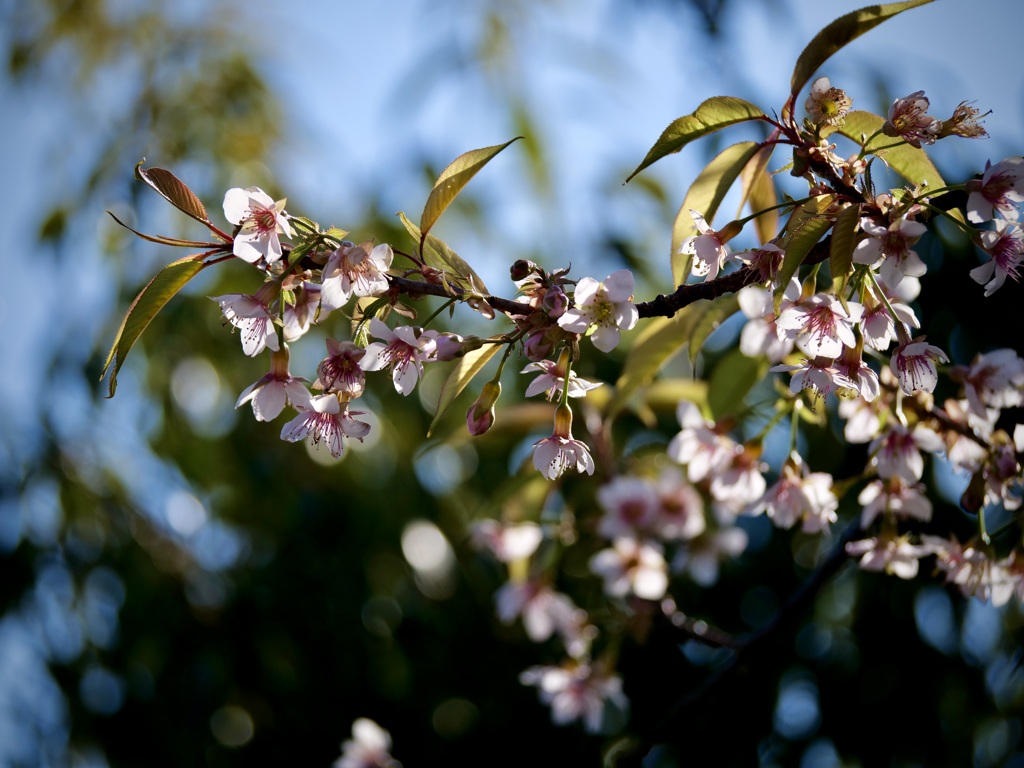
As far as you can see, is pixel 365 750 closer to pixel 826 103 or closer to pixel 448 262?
pixel 448 262

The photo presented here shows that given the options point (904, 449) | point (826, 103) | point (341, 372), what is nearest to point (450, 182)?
point (341, 372)

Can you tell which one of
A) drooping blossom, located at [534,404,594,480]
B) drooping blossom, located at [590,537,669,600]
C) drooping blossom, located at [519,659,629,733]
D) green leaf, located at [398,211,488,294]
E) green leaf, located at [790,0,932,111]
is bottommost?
drooping blossom, located at [519,659,629,733]

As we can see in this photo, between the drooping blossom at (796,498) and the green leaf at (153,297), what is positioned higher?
the green leaf at (153,297)

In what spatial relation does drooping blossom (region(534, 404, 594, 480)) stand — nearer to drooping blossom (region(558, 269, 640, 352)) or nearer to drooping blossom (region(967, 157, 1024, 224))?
drooping blossom (region(558, 269, 640, 352))

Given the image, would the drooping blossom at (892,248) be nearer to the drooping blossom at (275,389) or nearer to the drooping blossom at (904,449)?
the drooping blossom at (904,449)

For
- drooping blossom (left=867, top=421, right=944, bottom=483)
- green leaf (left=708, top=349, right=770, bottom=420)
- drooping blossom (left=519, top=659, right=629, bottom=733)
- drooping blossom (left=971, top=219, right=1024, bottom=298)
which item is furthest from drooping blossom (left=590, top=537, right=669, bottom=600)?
drooping blossom (left=971, top=219, right=1024, bottom=298)

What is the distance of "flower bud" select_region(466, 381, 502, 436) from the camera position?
65 centimetres

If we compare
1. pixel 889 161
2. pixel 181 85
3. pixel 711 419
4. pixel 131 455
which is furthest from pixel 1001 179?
pixel 181 85

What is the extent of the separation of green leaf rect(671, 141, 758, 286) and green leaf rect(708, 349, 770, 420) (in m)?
0.27

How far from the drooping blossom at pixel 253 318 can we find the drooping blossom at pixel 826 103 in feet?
1.31

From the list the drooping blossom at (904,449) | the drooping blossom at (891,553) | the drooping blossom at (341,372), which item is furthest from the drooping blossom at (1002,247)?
the drooping blossom at (341,372)

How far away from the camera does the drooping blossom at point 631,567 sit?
4.08 feet

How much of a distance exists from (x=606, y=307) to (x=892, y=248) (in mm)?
189

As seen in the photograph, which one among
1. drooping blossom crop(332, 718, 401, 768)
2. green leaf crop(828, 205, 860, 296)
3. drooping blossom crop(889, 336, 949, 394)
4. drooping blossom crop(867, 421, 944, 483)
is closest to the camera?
green leaf crop(828, 205, 860, 296)
